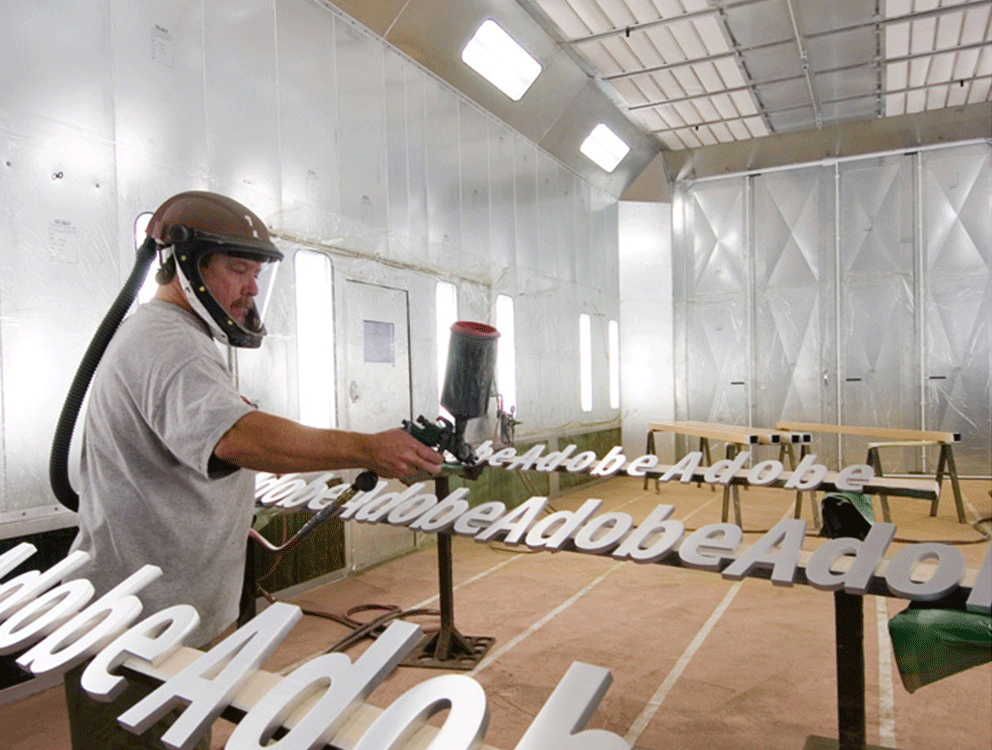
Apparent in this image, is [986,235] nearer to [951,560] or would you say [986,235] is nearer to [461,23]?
[461,23]

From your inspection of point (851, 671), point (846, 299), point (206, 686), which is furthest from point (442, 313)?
point (846, 299)

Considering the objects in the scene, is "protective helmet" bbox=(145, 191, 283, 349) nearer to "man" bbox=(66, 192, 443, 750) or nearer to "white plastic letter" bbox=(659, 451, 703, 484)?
"man" bbox=(66, 192, 443, 750)

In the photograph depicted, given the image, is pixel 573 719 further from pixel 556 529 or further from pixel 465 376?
pixel 556 529

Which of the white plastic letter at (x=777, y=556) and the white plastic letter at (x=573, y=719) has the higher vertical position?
the white plastic letter at (x=573, y=719)

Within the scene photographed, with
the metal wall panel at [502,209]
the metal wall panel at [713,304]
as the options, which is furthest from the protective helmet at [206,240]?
the metal wall panel at [713,304]

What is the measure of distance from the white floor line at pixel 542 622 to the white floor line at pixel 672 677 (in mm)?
797

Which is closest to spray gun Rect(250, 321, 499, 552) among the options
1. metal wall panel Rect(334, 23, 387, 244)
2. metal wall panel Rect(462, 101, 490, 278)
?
metal wall panel Rect(334, 23, 387, 244)

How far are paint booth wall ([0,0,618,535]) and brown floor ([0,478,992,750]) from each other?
133 centimetres

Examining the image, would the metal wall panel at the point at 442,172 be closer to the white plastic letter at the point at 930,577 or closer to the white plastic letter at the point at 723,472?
the white plastic letter at the point at 723,472

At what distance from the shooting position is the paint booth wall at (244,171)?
2.93m

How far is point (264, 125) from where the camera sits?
13.4 feet

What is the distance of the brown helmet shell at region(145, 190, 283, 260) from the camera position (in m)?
1.52

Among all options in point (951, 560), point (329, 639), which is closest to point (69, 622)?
point (951, 560)

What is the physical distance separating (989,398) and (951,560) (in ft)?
27.3
